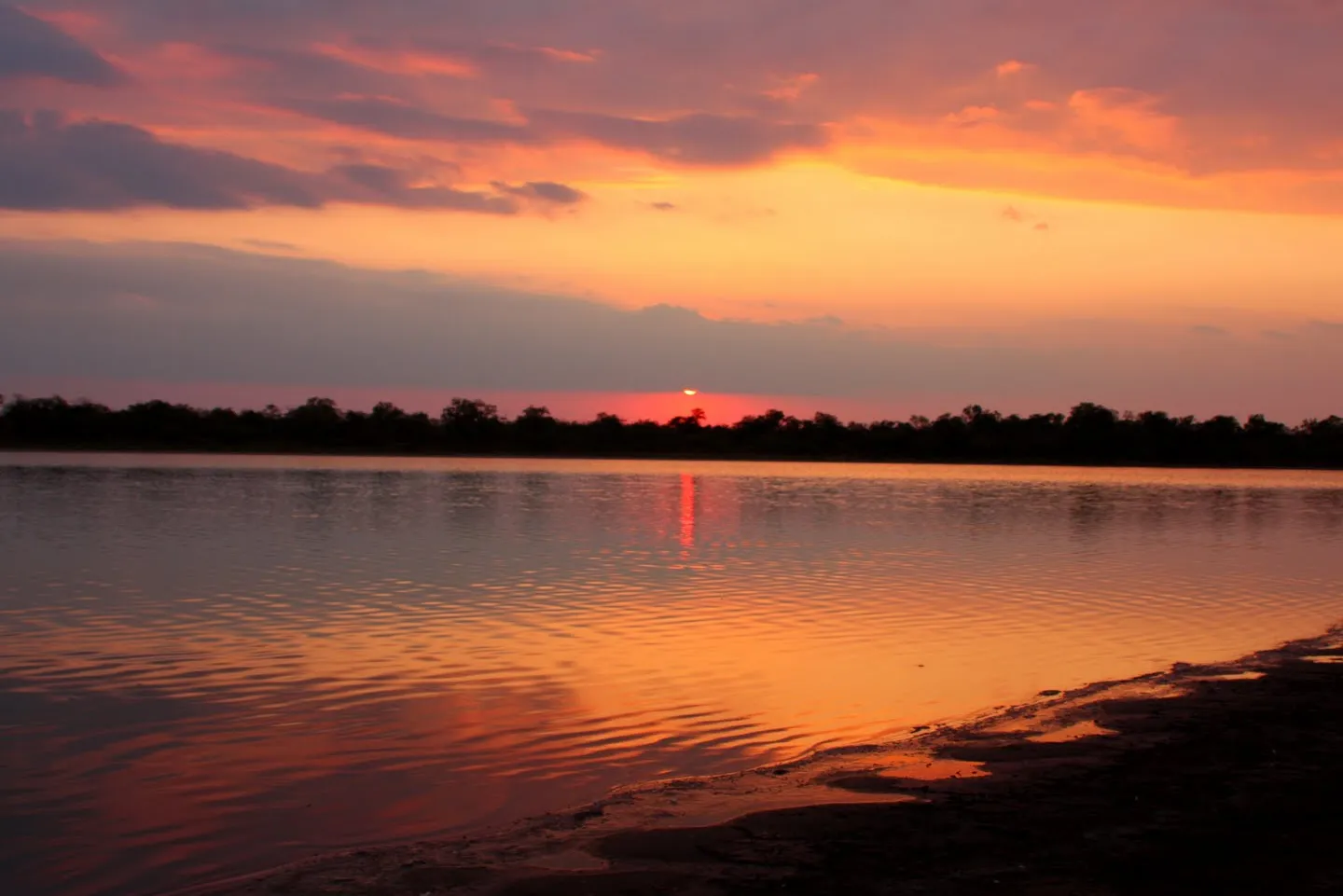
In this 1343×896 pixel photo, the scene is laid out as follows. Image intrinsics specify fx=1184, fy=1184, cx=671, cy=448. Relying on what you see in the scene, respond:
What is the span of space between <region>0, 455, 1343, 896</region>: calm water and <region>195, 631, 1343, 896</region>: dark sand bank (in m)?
1.22

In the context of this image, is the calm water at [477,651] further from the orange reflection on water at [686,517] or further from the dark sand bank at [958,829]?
the dark sand bank at [958,829]

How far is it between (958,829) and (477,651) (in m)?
10.5

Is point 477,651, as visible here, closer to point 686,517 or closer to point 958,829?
point 958,829

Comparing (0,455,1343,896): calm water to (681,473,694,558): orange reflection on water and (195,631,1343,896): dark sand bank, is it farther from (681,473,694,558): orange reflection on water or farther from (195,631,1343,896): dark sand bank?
(195,631,1343,896): dark sand bank

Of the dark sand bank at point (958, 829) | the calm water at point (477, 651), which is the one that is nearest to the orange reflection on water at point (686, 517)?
the calm water at point (477, 651)

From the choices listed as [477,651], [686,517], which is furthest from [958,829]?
[686,517]

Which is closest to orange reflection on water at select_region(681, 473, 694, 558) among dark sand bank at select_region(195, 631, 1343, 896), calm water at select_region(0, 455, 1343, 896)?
calm water at select_region(0, 455, 1343, 896)

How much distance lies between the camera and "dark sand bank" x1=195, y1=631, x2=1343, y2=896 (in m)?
8.12

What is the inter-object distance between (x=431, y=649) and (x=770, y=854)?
10536 mm

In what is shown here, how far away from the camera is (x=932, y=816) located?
378 inches

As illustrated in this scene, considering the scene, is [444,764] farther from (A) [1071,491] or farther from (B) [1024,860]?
(A) [1071,491]

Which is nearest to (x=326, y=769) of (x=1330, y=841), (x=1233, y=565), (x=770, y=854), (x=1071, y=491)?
(x=770, y=854)

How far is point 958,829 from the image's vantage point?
9242mm

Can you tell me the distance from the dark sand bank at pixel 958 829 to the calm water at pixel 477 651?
122 cm
